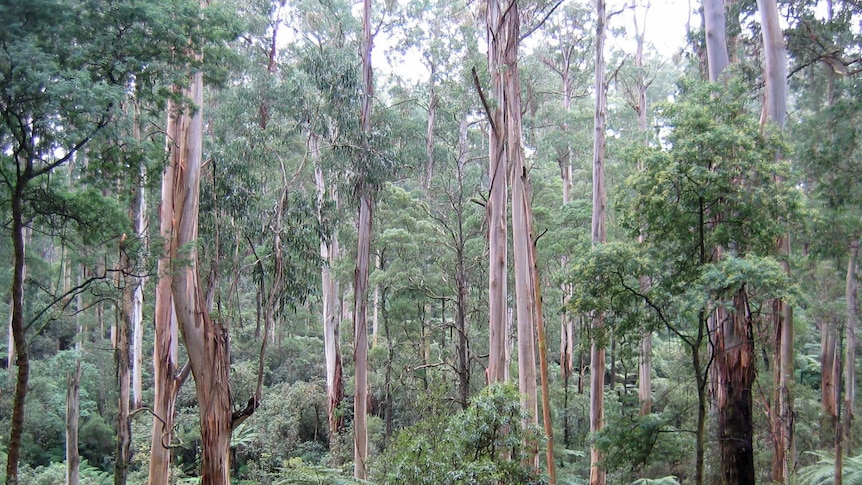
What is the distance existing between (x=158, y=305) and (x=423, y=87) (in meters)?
12.6

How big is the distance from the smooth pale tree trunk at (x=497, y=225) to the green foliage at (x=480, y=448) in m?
4.40

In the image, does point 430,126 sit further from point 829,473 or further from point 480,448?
point 480,448

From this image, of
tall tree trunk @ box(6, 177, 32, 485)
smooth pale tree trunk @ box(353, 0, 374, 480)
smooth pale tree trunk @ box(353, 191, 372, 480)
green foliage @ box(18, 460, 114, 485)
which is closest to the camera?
tall tree trunk @ box(6, 177, 32, 485)

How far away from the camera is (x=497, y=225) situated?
1103 centimetres

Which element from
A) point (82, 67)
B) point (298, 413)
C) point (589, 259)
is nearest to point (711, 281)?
point (589, 259)

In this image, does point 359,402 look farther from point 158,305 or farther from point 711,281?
point 711,281

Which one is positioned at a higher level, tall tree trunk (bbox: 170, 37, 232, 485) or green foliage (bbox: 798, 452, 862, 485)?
tall tree trunk (bbox: 170, 37, 232, 485)

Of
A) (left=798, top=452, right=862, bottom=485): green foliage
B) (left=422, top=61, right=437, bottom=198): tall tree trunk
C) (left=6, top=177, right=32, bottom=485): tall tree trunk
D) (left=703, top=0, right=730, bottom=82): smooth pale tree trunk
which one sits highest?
(left=422, top=61, right=437, bottom=198): tall tree trunk

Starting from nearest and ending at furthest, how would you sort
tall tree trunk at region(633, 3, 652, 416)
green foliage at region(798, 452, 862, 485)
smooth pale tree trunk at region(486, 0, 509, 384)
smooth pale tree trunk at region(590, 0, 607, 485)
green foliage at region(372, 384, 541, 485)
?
green foliage at region(372, 384, 541, 485)
green foliage at region(798, 452, 862, 485)
smooth pale tree trunk at region(486, 0, 509, 384)
smooth pale tree trunk at region(590, 0, 607, 485)
tall tree trunk at region(633, 3, 652, 416)

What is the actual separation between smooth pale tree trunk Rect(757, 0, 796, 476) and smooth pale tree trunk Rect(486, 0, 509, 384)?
3858 millimetres

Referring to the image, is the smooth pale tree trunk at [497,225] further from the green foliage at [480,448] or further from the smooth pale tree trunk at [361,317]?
the green foliage at [480,448]

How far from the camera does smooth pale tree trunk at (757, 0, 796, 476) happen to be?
9336 millimetres

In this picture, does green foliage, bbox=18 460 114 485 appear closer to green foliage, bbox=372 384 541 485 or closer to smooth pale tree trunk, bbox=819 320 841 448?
green foliage, bbox=372 384 541 485

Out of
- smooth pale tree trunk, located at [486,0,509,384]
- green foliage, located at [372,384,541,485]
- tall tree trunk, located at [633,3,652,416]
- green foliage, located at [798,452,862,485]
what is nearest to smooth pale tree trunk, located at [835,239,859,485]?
green foliage, located at [798,452,862,485]
